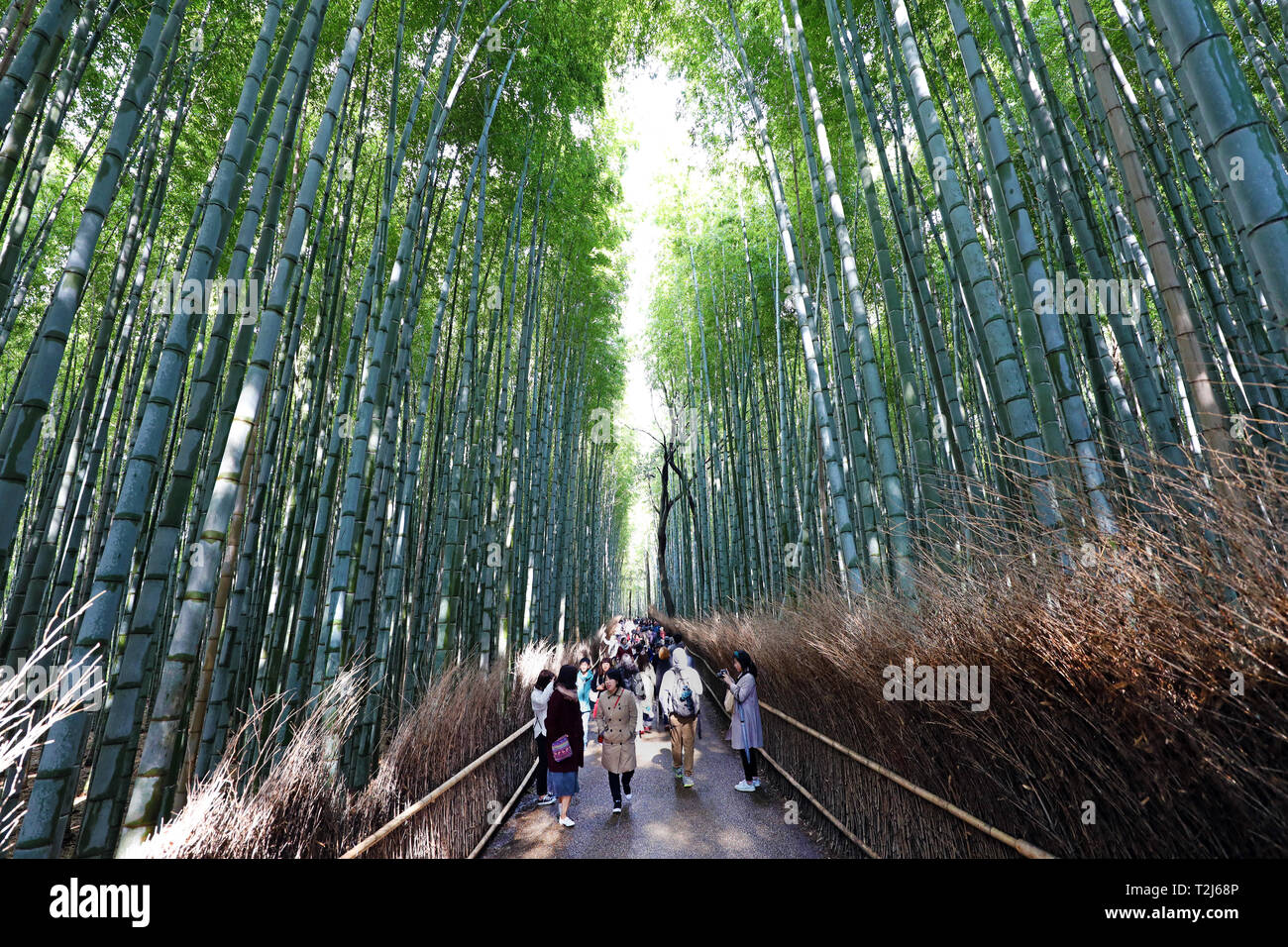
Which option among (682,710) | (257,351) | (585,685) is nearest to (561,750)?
(682,710)

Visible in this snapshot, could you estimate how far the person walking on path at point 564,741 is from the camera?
3.66m

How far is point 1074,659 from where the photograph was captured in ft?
4.23

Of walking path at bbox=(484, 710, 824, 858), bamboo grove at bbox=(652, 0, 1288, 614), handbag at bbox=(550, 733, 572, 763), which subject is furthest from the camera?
handbag at bbox=(550, 733, 572, 763)

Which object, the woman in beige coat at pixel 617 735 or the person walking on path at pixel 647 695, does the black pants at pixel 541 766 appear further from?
the person walking on path at pixel 647 695

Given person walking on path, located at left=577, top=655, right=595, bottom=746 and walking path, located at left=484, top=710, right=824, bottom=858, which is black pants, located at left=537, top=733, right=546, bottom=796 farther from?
person walking on path, located at left=577, top=655, right=595, bottom=746

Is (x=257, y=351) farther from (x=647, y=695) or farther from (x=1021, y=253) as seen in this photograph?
(x=647, y=695)

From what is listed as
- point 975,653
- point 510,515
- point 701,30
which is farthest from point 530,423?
point 975,653

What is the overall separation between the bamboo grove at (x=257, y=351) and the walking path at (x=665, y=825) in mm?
1226

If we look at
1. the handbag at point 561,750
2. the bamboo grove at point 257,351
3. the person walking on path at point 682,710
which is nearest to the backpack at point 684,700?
the person walking on path at point 682,710

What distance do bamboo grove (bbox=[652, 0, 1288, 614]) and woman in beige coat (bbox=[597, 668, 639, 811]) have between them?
1.76m

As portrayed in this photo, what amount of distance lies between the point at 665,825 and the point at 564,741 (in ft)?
2.75

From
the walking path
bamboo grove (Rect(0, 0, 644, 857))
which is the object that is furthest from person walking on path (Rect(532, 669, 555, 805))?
bamboo grove (Rect(0, 0, 644, 857))

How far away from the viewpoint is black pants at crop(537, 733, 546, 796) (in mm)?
4137
